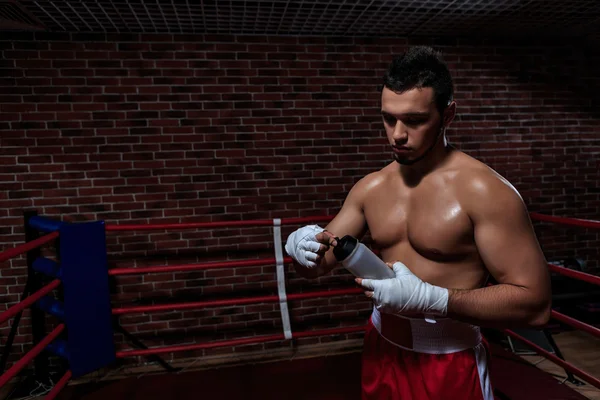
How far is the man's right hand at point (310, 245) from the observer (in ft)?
4.10

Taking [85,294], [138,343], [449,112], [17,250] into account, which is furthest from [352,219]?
[138,343]

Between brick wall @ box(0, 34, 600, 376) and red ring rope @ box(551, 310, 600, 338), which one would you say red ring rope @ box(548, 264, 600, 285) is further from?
brick wall @ box(0, 34, 600, 376)

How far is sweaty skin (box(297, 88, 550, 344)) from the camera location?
Answer: 1.11 metres

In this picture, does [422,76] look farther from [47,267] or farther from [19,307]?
[47,267]

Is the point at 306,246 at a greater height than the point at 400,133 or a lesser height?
lesser

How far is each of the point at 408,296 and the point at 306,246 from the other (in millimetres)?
354

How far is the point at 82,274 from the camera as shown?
2.45 metres

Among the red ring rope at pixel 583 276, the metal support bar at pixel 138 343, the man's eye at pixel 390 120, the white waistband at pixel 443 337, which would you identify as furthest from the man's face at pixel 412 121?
the metal support bar at pixel 138 343

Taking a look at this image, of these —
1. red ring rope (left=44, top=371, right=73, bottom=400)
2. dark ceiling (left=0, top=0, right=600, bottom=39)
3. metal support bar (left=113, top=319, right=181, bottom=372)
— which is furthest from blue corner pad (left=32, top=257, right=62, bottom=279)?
dark ceiling (left=0, top=0, right=600, bottom=39)

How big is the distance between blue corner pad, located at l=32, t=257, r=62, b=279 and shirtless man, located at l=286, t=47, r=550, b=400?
1.71m

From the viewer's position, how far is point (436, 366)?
4.15 feet

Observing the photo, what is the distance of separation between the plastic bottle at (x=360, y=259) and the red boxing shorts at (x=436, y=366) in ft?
0.95

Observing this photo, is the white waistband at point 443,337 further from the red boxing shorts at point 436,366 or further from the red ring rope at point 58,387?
the red ring rope at point 58,387

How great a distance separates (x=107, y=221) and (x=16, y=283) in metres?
0.72
